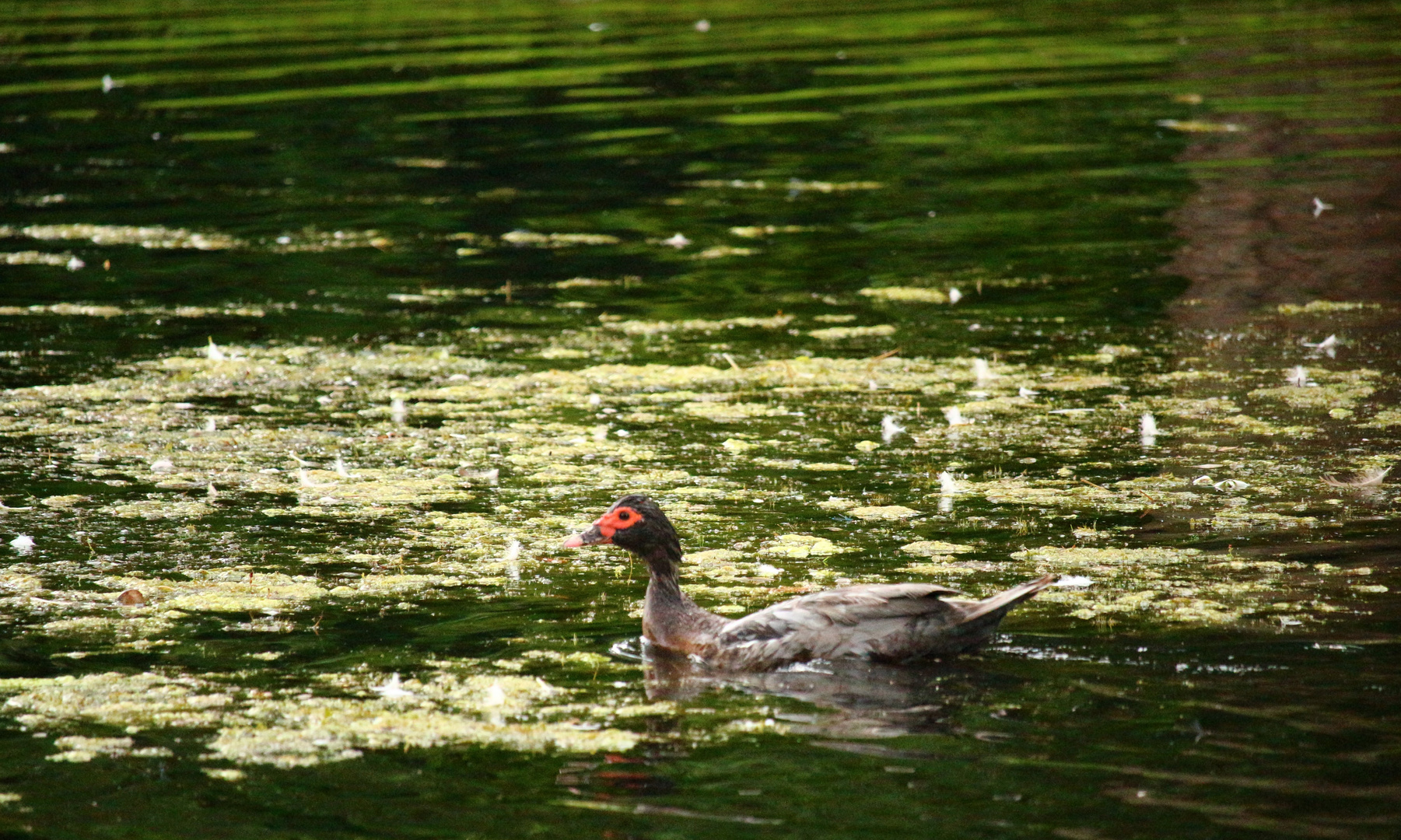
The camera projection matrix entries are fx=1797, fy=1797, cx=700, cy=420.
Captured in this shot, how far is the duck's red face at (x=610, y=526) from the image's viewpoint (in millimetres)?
8227

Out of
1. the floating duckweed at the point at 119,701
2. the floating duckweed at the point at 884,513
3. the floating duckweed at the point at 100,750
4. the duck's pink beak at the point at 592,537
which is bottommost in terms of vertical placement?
the floating duckweed at the point at 100,750

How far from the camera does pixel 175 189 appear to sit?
21.6m

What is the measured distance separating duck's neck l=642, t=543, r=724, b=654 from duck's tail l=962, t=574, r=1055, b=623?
3.69 feet

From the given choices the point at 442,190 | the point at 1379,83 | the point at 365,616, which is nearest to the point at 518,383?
the point at 365,616

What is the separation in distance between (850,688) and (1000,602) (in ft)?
2.33

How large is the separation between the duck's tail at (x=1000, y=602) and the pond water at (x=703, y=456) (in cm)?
23

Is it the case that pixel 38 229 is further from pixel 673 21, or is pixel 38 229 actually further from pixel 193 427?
pixel 673 21

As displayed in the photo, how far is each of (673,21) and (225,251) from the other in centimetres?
2250

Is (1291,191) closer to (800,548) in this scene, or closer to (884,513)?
(884,513)

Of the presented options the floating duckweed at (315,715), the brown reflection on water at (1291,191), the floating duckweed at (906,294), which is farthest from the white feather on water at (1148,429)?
the floating duckweed at (315,715)

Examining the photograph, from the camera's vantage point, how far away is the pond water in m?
6.38

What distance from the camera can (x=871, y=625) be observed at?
7.55 metres

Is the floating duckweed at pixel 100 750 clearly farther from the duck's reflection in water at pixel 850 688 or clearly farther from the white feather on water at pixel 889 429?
the white feather on water at pixel 889 429

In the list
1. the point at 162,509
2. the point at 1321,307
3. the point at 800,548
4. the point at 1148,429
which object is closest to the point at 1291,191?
the point at 1321,307
